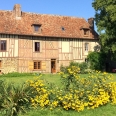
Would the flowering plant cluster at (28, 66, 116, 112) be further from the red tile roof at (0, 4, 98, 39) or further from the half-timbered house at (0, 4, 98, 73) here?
the red tile roof at (0, 4, 98, 39)

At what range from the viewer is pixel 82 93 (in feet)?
25.4

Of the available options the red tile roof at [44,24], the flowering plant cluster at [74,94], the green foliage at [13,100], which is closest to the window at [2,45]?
the red tile roof at [44,24]

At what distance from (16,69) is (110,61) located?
45.7 feet

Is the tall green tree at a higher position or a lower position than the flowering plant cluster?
higher

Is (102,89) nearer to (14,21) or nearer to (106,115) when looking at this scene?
(106,115)

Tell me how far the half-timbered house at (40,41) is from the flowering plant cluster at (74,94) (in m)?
19.2

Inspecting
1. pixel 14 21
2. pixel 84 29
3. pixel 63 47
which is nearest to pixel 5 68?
pixel 14 21

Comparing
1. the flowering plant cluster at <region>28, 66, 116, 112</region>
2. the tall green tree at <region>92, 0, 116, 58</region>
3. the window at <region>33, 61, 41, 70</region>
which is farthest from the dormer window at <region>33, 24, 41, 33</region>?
the flowering plant cluster at <region>28, 66, 116, 112</region>

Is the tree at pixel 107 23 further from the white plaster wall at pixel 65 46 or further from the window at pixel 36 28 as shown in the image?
the window at pixel 36 28

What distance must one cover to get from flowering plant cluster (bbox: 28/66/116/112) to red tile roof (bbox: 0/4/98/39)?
19.4m

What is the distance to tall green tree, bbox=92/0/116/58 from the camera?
1070 inches

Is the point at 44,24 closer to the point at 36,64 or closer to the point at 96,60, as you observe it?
the point at 36,64

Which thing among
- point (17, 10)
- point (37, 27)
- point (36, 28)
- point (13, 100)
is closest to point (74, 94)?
point (13, 100)

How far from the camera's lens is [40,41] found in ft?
93.7
